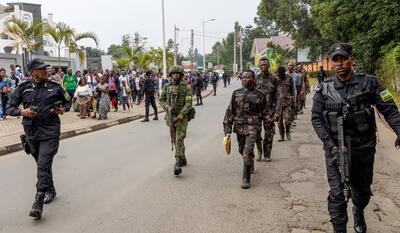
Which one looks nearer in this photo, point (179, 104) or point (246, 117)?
point (246, 117)

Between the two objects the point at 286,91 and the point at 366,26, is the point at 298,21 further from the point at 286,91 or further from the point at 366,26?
the point at 286,91

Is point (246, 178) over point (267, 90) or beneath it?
beneath

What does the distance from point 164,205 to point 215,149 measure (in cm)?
417

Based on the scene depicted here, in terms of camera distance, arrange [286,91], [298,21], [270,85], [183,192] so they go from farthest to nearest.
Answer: [298,21] → [286,91] → [270,85] → [183,192]

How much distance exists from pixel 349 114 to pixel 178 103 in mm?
3875

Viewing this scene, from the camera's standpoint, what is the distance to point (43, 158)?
556 centimetres

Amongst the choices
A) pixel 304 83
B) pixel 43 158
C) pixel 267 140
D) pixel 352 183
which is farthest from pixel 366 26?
pixel 43 158

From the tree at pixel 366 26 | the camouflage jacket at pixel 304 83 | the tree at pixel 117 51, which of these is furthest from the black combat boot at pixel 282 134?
the tree at pixel 117 51

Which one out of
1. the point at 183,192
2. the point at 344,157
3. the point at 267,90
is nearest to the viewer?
the point at 344,157

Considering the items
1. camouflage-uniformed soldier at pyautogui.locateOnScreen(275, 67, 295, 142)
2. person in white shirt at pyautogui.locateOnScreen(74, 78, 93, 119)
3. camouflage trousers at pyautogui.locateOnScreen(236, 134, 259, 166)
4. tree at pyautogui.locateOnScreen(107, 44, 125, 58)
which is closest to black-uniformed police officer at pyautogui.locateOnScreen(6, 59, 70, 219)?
camouflage trousers at pyautogui.locateOnScreen(236, 134, 259, 166)

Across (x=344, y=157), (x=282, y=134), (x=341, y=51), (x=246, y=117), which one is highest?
(x=341, y=51)

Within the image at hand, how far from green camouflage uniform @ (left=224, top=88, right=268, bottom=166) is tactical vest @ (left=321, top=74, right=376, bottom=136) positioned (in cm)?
245

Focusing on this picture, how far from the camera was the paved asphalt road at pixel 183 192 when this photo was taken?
5.04 meters

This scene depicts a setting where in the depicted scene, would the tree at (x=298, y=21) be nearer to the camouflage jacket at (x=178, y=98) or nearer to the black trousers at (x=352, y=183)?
the camouflage jacket at (x=178, y=98)
